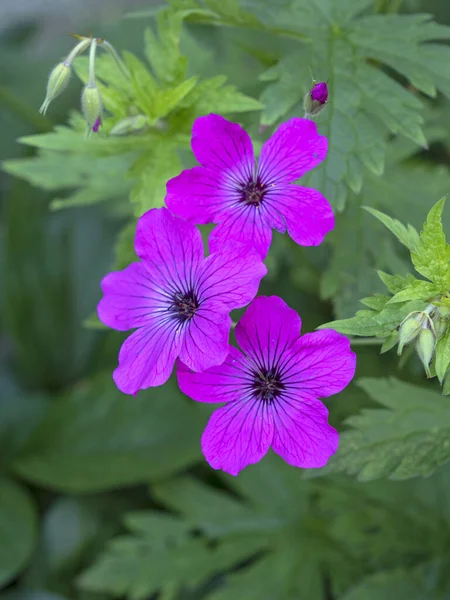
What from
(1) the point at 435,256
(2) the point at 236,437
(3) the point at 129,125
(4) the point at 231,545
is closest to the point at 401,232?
(1) the point at 435,256

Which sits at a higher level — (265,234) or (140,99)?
(140,99)

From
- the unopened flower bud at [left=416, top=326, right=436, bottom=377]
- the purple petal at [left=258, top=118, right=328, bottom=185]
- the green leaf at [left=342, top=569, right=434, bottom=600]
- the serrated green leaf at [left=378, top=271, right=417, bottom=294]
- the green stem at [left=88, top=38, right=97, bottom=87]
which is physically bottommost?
the green leaf at [left=342, top=569, right=434, bottom=600]

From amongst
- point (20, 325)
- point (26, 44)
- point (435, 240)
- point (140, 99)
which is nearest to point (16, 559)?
point (20, 325)

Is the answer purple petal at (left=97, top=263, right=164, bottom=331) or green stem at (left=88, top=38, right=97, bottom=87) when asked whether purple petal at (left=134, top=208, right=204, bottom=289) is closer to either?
purple petal at (left=97, top=263, right=164, bottom=331)

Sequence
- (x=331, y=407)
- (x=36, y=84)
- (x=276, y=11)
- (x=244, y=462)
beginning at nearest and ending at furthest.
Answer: (x=244, y=462) < (x=276, y=11) < (x=331, y=407) < (x=36, y=84)

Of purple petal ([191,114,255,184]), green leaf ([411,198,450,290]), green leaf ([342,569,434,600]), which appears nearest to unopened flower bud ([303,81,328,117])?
purple petal ([191,114,255,184])

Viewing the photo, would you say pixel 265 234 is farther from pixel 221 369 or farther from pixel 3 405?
pixel 3 405

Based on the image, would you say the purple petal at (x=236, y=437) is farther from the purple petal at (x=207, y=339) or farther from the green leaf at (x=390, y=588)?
the green leaf at (x=390, y=588)
